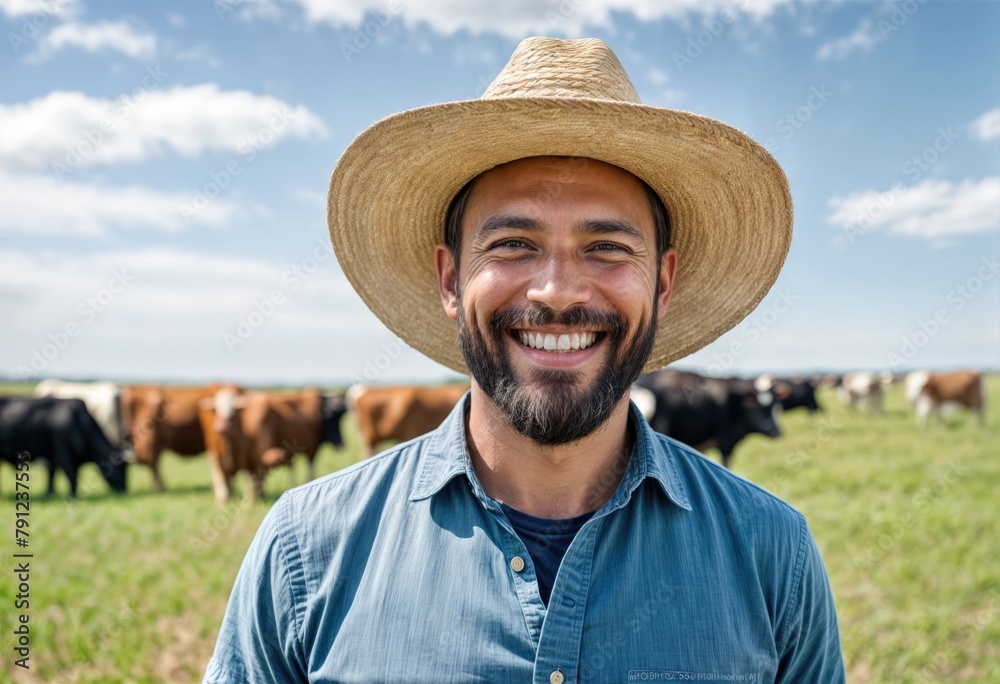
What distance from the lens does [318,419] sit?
1409 cm

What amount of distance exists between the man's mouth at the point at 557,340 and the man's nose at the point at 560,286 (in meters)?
0.08

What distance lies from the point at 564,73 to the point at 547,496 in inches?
48.6

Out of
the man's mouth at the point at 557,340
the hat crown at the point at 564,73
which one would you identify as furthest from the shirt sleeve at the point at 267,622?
the hat crown at the point at 564,73

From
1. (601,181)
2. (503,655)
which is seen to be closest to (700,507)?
(503,655)

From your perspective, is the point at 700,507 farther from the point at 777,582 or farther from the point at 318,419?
the point at 318,419

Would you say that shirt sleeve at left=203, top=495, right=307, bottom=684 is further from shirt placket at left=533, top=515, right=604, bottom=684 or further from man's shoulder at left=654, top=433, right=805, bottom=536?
man's shoulder at left=654, top=433, right=805, bottom=536

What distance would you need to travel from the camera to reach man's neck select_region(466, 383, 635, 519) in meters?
2.09

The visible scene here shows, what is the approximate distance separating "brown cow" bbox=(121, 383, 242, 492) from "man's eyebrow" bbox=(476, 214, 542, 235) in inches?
521

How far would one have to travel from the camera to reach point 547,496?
2100mm

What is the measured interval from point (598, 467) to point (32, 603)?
22.4ft

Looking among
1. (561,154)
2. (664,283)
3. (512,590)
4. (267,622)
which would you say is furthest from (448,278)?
(267,622)

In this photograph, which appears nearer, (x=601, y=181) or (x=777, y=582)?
(x=777, y=582)

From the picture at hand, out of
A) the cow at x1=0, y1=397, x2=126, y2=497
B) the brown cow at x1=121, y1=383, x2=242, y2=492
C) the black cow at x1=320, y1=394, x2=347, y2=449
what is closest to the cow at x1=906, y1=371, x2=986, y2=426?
the black cow at x1=320, y1=394, x2=347, y2=449

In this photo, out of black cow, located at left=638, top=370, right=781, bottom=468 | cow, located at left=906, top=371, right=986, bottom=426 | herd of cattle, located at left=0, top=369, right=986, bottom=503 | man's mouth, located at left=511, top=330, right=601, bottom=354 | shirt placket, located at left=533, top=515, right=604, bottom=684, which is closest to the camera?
shirt placket, located at left=533, top=515, right=604, bottom=684
